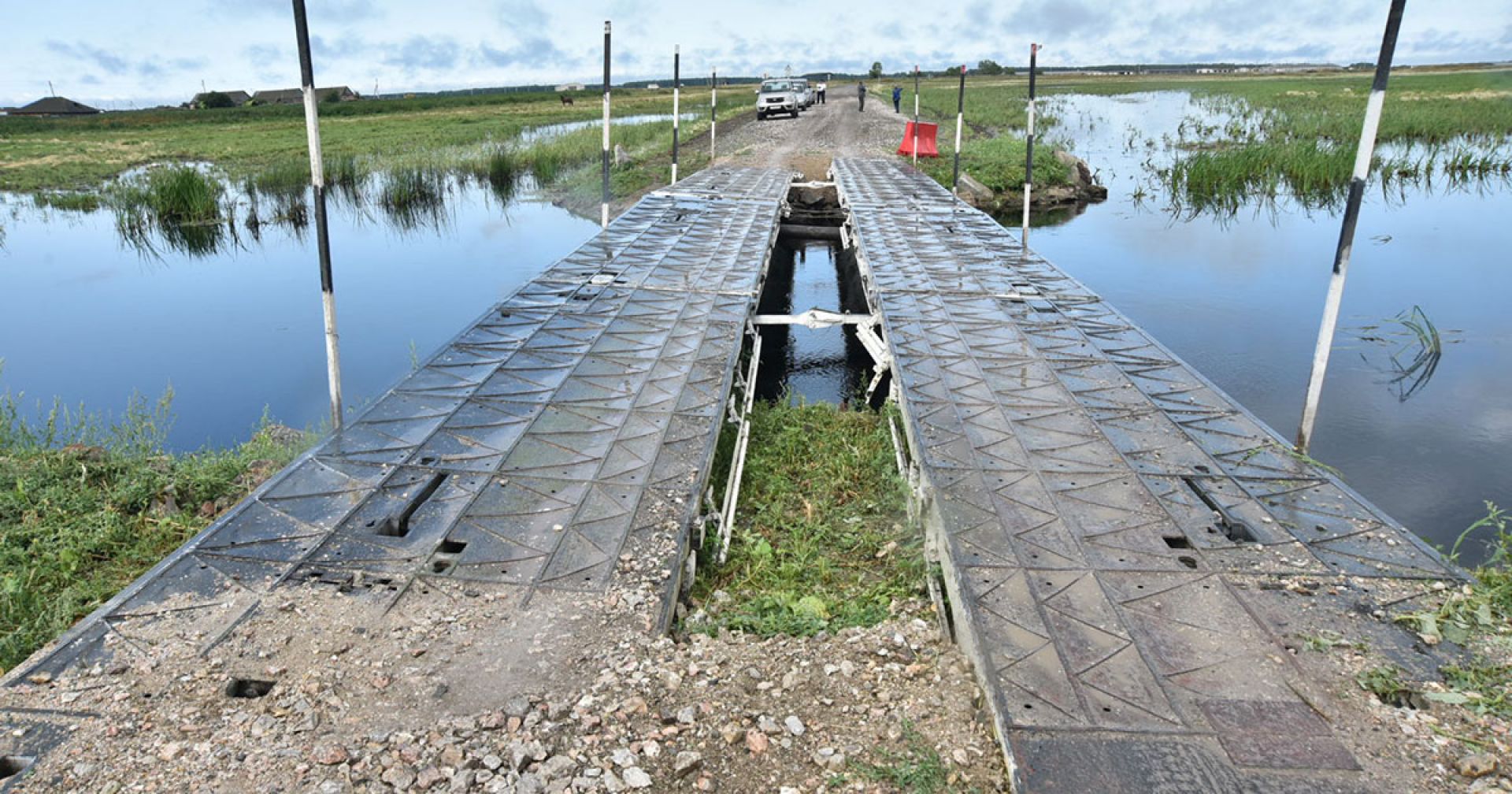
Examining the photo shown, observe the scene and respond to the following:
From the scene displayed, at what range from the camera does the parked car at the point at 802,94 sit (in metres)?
37.7

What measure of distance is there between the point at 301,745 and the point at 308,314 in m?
11.8

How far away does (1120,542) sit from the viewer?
502cm

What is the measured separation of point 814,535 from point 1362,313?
11.0 meters

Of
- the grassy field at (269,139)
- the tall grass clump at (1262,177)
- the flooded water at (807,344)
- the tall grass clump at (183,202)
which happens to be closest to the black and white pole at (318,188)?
the flooded water at (807,344)

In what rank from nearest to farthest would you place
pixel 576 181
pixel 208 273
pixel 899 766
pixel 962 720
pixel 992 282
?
pixel 899 766 < pixel 962 720 < pixel 992 282 < pixel 208 273 < pixel 576 181

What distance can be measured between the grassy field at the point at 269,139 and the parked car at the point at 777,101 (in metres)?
2.63

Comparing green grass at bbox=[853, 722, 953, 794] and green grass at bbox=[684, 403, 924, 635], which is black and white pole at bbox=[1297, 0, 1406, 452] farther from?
green grass at bbox=[853, 722, 953, 794]

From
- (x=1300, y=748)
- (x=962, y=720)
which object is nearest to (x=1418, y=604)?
(x=1300, y=748)

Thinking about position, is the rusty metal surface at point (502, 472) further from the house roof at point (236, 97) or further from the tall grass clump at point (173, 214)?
the house roof at point (236, 97)

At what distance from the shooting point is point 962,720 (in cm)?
372

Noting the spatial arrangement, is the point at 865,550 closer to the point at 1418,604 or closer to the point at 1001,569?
the point at 1001,569

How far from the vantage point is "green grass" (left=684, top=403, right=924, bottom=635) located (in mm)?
4973

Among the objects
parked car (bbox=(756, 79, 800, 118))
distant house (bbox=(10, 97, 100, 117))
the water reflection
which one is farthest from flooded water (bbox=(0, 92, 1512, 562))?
distant house (bbox=(10, 97, 100, 117))

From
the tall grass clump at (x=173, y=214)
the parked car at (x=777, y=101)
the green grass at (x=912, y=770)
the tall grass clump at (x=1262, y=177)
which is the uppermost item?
the parked car at (x=777, y=101)
